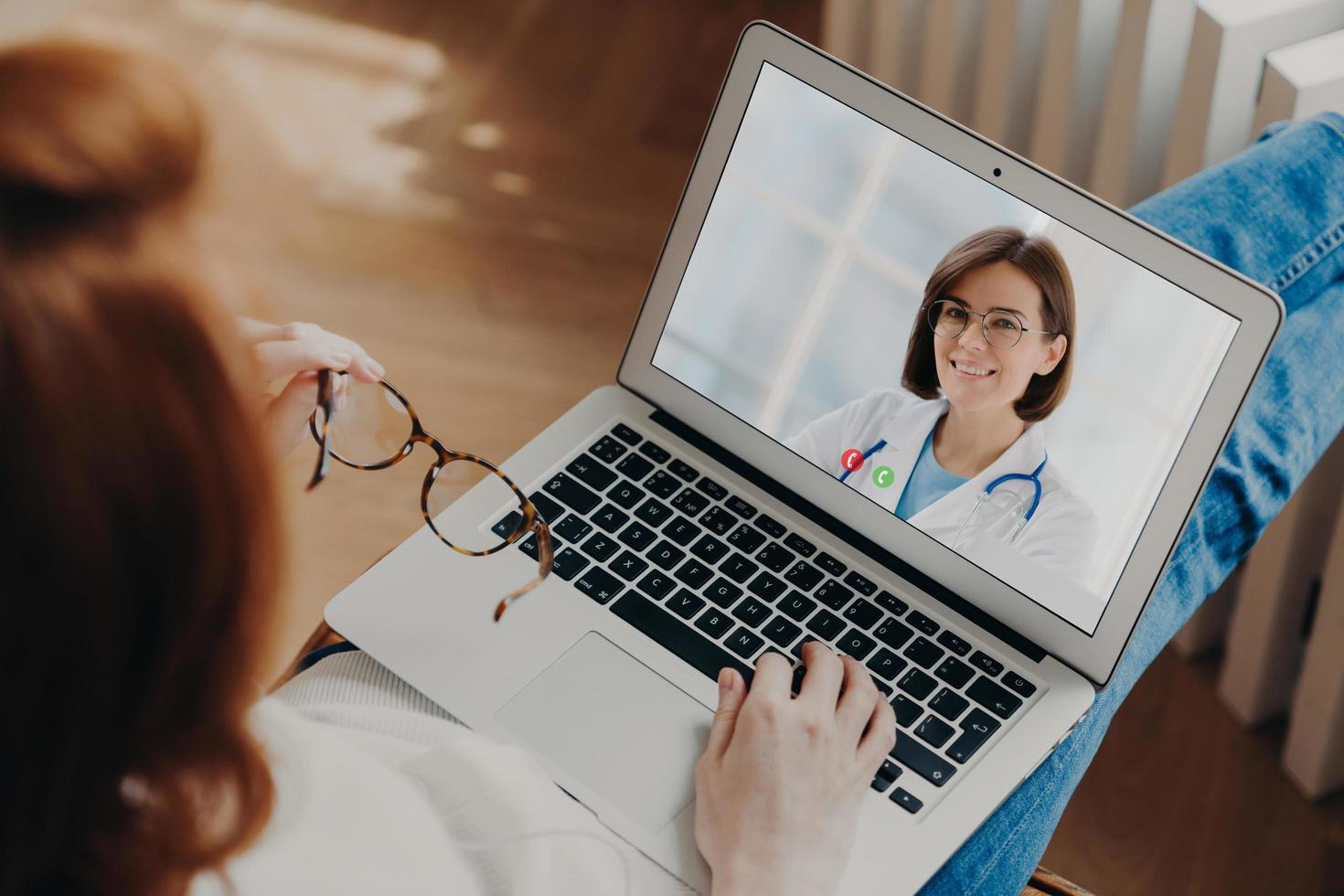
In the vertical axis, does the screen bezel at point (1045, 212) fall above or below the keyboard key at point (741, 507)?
above

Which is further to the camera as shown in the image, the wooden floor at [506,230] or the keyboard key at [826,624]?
the wooden floor at [506,230]

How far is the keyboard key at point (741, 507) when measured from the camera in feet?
2.62

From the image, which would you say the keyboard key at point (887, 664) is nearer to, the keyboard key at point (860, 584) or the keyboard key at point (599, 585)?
the keyboard key at point (860, 584)

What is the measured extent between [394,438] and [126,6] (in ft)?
4.97

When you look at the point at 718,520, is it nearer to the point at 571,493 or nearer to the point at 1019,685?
the point at 571,493

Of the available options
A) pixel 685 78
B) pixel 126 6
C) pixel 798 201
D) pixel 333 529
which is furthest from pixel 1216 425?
pixel 126 6

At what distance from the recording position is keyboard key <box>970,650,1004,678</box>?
0.73 metres

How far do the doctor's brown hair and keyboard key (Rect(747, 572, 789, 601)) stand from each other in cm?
17

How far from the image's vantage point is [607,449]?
2.70 feet

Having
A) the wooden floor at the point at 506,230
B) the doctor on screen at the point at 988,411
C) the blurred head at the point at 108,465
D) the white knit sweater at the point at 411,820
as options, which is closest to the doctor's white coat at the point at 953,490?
the doctor on screen at the point at 988,411

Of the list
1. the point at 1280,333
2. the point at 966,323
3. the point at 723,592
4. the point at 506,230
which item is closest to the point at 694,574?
the point at 723,592

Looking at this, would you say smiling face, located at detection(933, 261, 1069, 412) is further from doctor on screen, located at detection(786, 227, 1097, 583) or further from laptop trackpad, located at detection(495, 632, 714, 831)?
laptop trackpad, located at detection(495, 632, 714, 831)

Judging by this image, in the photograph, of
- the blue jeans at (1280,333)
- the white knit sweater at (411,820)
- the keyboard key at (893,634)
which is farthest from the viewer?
the blue jeans at (1280,333)

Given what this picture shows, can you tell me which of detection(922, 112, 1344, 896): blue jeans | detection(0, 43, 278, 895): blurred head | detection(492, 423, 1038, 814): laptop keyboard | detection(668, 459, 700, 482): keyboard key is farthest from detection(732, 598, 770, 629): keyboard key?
detection(0, 43, 278, 895): blurred head
